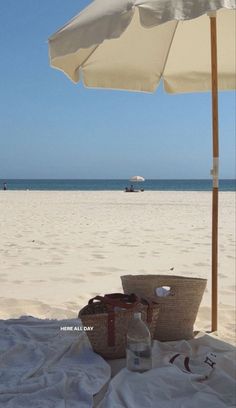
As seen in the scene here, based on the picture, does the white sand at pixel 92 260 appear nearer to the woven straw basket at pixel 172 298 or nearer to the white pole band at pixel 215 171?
the woven straw basket at pixel 172 298

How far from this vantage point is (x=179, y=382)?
2.63 metres

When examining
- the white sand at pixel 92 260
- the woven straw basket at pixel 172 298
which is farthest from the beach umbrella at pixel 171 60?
the white sand at pixel 92 260

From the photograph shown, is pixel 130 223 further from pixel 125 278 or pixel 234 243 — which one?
pixel 125 278

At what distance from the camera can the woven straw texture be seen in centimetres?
296

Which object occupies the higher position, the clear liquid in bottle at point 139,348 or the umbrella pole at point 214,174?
the umbrella pole at point 214,174

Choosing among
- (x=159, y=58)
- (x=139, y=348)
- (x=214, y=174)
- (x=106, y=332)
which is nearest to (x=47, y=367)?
(x=106, y=332)

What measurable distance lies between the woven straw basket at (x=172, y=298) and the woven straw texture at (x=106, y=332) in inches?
13.8

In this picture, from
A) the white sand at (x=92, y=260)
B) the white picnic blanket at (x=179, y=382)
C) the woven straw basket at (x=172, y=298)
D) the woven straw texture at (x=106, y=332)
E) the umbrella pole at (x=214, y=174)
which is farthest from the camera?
the white sand at (x=92, y=260)

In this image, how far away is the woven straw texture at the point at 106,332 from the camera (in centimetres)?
296

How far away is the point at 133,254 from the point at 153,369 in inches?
182

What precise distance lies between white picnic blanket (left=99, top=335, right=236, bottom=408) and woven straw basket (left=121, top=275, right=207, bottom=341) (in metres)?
0.22

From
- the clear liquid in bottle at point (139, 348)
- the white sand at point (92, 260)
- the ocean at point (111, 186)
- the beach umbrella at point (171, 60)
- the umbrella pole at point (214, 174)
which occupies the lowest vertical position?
the ocean at point (111, 186)

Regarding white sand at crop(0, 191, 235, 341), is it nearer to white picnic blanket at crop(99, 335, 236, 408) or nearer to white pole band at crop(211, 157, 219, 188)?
white picnic blanket at crop(99, 335, 236, 408)

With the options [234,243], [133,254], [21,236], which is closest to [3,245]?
[21,236]
